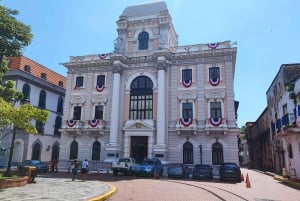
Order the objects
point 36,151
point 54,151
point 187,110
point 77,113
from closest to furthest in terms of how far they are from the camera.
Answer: point 187,110 → point 77,113 → point 36,151 → point 54,151

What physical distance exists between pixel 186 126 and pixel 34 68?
24.5 metres

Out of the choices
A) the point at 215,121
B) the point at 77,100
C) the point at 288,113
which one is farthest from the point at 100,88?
the point at 288,113

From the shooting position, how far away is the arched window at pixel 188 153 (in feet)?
90.4

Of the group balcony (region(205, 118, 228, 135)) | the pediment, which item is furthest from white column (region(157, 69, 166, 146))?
balcony (region(205, 118, 228, 135))

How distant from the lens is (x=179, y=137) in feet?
92.8

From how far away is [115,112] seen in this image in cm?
3017

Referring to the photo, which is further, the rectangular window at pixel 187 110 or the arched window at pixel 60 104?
the arched window at pixel 60 104

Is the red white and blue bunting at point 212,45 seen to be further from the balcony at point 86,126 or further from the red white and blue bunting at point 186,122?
the balcony at point 86,126

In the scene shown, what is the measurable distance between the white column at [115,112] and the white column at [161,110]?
4918 millimetres

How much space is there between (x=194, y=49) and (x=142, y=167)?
15281 millimetres

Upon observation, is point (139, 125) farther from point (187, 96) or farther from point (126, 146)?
point (187, 96)

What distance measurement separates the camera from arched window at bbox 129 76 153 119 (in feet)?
99.8

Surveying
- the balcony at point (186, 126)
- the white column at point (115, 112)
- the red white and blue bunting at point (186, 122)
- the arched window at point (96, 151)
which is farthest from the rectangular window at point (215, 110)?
the arched window at point (96, 151)

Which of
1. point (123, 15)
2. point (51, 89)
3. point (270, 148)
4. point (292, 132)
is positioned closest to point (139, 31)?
point (123, 15)
